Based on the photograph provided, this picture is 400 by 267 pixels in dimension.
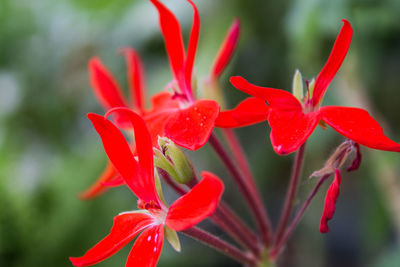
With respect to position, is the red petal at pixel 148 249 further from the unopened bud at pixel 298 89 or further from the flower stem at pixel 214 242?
the unopened bud at pixel 298 89

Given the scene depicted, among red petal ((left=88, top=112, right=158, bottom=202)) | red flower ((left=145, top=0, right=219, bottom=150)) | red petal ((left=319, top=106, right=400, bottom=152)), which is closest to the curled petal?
A: red flower ((left=145, top=0, right=219, bottom=150))

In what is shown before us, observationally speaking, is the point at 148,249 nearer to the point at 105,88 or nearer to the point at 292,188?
the point at 292,188

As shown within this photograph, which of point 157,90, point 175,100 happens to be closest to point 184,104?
point 175,100

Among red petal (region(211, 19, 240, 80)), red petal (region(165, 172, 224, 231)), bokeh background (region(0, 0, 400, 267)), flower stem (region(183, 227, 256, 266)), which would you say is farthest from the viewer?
bokeh background (region(0, 0, 400, 267))

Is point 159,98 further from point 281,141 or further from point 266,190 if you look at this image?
point 266,190

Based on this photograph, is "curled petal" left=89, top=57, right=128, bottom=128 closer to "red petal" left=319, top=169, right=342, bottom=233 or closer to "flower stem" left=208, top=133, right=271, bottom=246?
"flower stem" left=208, top=133, right=271, bottom=246

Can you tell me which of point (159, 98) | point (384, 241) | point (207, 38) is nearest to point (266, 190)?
point (384, 241)
